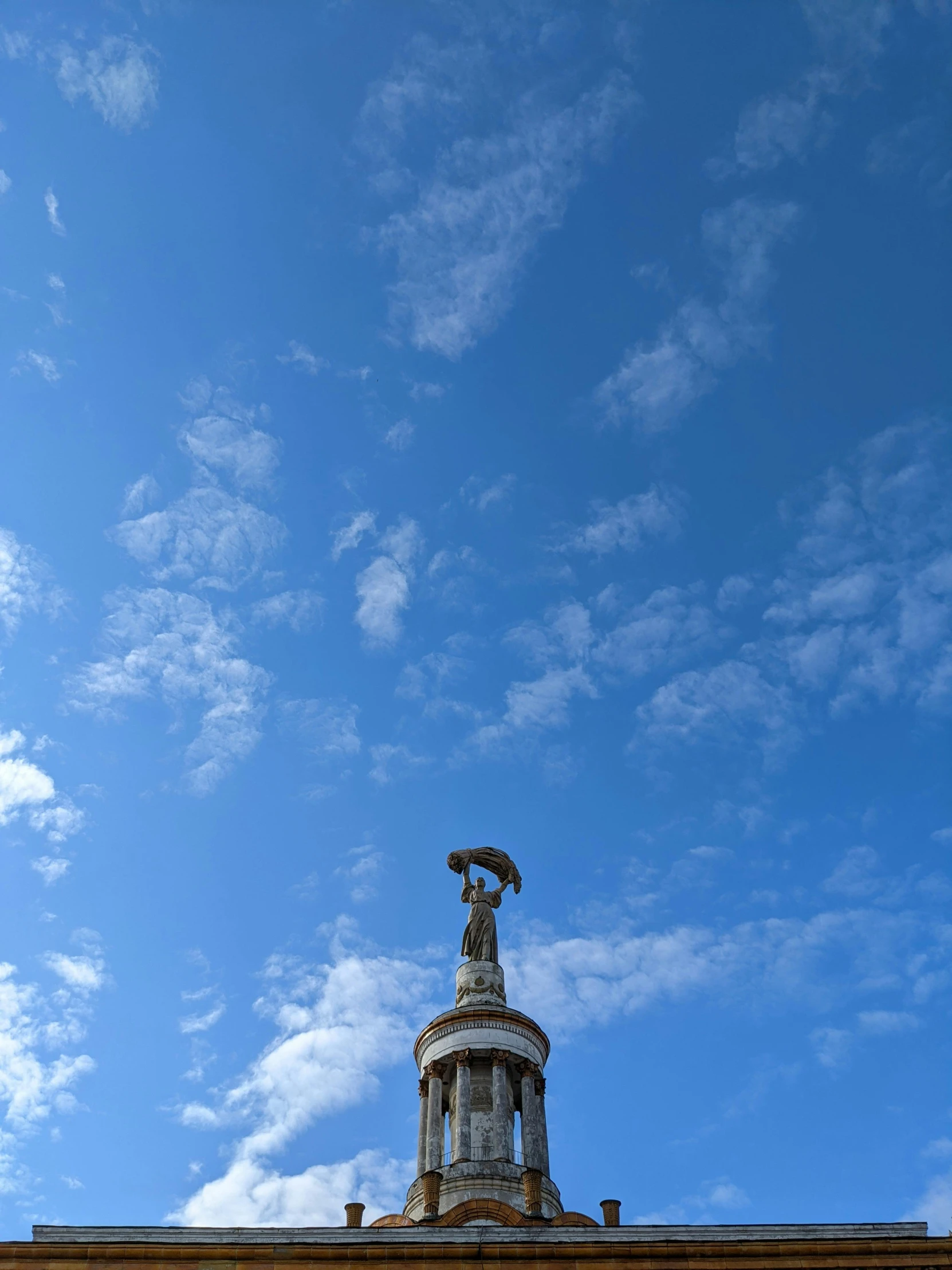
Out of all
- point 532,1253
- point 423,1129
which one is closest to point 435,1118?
point 423,1129

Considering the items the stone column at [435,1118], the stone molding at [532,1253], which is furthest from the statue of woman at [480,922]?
the stone molding at [532,1253]

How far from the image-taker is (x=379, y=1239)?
24.5 metres

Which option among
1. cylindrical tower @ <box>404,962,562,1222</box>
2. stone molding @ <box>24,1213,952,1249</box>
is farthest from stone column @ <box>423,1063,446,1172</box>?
stone molding @ <box>24,1213,952,1249</box>

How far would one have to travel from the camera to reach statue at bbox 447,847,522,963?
1576 inches

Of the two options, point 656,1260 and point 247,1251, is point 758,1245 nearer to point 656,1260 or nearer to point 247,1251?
point 656,1260

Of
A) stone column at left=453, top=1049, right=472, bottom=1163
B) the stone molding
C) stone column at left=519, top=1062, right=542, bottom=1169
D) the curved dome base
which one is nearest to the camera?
the stone molding

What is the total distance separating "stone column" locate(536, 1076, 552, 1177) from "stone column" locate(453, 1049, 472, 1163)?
2037 mm

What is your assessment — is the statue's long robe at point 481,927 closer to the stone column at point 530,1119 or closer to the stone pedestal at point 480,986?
the stone pedestal at point 480,986

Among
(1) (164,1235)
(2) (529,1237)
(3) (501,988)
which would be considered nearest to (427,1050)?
(3) (501,988)

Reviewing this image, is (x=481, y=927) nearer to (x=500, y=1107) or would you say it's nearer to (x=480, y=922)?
(x=480, y=922)

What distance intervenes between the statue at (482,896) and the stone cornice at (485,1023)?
110 inches

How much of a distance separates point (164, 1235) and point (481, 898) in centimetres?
1963

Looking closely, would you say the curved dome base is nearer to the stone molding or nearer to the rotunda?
the rotunda

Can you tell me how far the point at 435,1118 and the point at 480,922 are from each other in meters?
6.91
